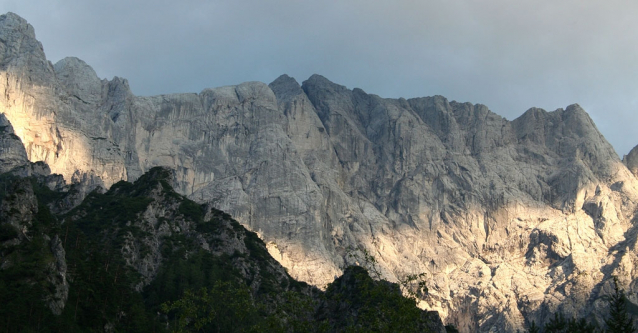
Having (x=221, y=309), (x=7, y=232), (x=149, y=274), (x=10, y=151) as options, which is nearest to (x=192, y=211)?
(x=149, y=274)

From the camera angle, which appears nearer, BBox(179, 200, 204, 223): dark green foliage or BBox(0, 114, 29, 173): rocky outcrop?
BBox(179, 200, 204, 223): dark green foliage

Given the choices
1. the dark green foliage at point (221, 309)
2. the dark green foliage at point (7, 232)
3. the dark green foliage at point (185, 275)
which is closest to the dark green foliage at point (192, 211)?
the dark green foliage at point (185, 275)

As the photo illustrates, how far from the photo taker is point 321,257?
189 metres

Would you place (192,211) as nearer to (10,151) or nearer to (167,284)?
(167,284)

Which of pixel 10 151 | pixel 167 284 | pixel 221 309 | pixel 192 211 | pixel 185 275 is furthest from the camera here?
pixel 10 151

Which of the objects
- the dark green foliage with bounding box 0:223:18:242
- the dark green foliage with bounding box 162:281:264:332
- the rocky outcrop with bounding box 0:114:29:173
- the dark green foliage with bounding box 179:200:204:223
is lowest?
the dark green foliage with bounding box 162:281:264:332

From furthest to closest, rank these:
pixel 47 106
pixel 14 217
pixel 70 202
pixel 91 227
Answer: pixel 47 106
pixel 70 202
pixel 91 227
pixel 14 217

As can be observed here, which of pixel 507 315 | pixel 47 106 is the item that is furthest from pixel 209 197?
pixel 507 315

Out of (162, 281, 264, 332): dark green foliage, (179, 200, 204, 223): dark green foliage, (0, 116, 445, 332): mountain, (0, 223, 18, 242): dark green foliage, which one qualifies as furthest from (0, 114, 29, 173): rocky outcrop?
(0, 223, 18, 242): dark green foliage

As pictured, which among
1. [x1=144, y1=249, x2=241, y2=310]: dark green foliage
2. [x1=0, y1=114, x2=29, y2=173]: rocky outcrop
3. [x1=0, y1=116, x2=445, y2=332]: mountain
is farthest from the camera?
[x1=0, y1=114, x2=29, y2=173]: rocky outcrop

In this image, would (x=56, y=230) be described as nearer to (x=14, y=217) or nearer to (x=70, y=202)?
(x=14, y=217)

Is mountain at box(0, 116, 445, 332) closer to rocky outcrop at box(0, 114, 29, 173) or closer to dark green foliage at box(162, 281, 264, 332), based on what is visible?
dark green foliage at box(162, 281, 264, 332)

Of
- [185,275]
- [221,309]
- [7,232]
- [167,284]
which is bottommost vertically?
[221,309]

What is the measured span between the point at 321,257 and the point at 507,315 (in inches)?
1937
